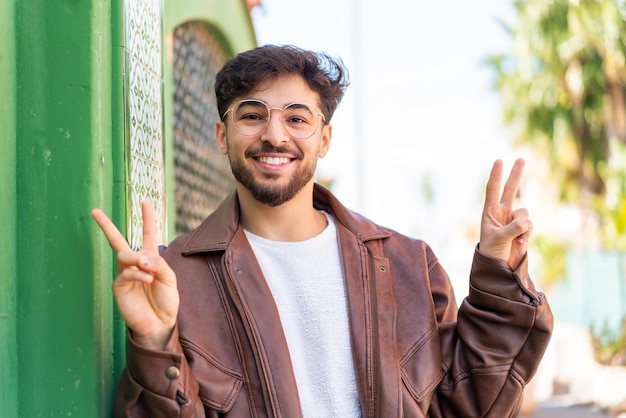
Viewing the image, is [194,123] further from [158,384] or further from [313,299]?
[158,384]

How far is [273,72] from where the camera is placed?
Answer: 2.98 metres

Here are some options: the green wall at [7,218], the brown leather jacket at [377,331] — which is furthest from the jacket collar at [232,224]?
the green wall at [7,218]

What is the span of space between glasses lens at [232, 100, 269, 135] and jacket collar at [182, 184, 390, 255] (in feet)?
0.82

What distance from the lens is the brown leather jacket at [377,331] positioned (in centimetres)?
268

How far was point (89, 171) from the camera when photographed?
8.72 feet

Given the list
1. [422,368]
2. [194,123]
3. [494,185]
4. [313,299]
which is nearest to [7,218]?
[313,299]

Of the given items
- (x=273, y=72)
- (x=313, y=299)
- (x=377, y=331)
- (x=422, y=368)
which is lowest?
(x=422, y=368)

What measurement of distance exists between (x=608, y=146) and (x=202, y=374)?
79.3 feet

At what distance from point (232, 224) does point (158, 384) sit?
2.13 ft

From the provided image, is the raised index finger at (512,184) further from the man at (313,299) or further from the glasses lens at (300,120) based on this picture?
the glasses lens at (300,120)

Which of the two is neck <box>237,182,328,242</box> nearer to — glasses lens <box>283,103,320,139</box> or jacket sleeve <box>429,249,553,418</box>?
glasses lens <box>283,103,320,139</box>

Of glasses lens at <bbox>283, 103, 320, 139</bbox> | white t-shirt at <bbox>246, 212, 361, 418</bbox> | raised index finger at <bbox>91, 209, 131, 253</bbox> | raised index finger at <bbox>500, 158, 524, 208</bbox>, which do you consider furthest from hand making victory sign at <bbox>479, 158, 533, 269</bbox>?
raised index finger at <bbox>91, 209, 131, 253</bbox>

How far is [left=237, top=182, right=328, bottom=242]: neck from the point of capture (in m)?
3.04

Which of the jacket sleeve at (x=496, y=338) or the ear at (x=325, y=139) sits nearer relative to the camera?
the jacket sleeve at (x=496, y=338)
